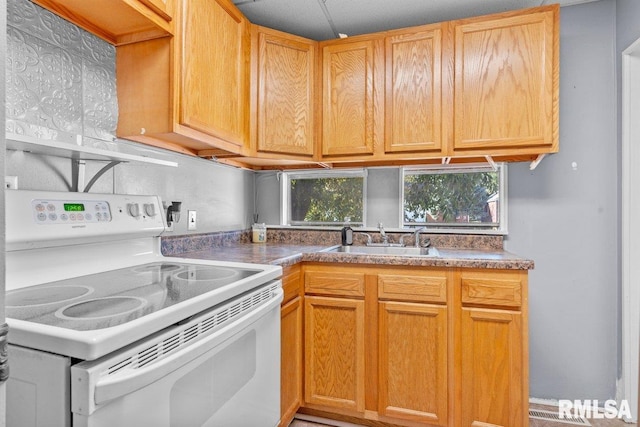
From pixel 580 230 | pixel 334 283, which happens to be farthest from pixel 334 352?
pixel 580 230

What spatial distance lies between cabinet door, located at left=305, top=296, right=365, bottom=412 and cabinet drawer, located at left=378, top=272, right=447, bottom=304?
6.1 inches

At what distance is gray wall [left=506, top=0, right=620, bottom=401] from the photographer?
75.6 inches

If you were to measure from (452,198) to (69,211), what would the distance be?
6.64ft

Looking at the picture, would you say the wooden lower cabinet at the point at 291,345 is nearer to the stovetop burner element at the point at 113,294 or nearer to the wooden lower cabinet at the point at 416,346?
the wooden lower cabinet at the point at 416,346

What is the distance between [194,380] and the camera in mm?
836

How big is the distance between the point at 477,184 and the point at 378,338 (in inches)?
46.6

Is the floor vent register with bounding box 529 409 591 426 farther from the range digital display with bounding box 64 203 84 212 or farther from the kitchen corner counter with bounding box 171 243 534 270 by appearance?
the range digital display with bounding box 64 203 84 212

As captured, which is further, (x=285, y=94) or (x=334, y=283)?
(x=285, y=94)

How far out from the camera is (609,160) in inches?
75.7

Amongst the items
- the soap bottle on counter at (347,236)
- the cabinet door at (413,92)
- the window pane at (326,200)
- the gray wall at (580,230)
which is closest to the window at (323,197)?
the window pane at (326,200)

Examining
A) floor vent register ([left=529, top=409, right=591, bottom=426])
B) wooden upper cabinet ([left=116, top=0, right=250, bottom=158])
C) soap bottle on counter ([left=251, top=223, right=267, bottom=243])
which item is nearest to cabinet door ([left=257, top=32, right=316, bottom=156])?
wooden upper cabinet ([left=116, top=0, right=250, bottom=158])

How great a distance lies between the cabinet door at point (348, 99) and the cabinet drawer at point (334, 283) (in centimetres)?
74

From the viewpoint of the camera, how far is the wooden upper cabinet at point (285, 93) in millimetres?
1971

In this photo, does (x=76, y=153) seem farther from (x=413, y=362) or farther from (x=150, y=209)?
(x=413, y=362)
